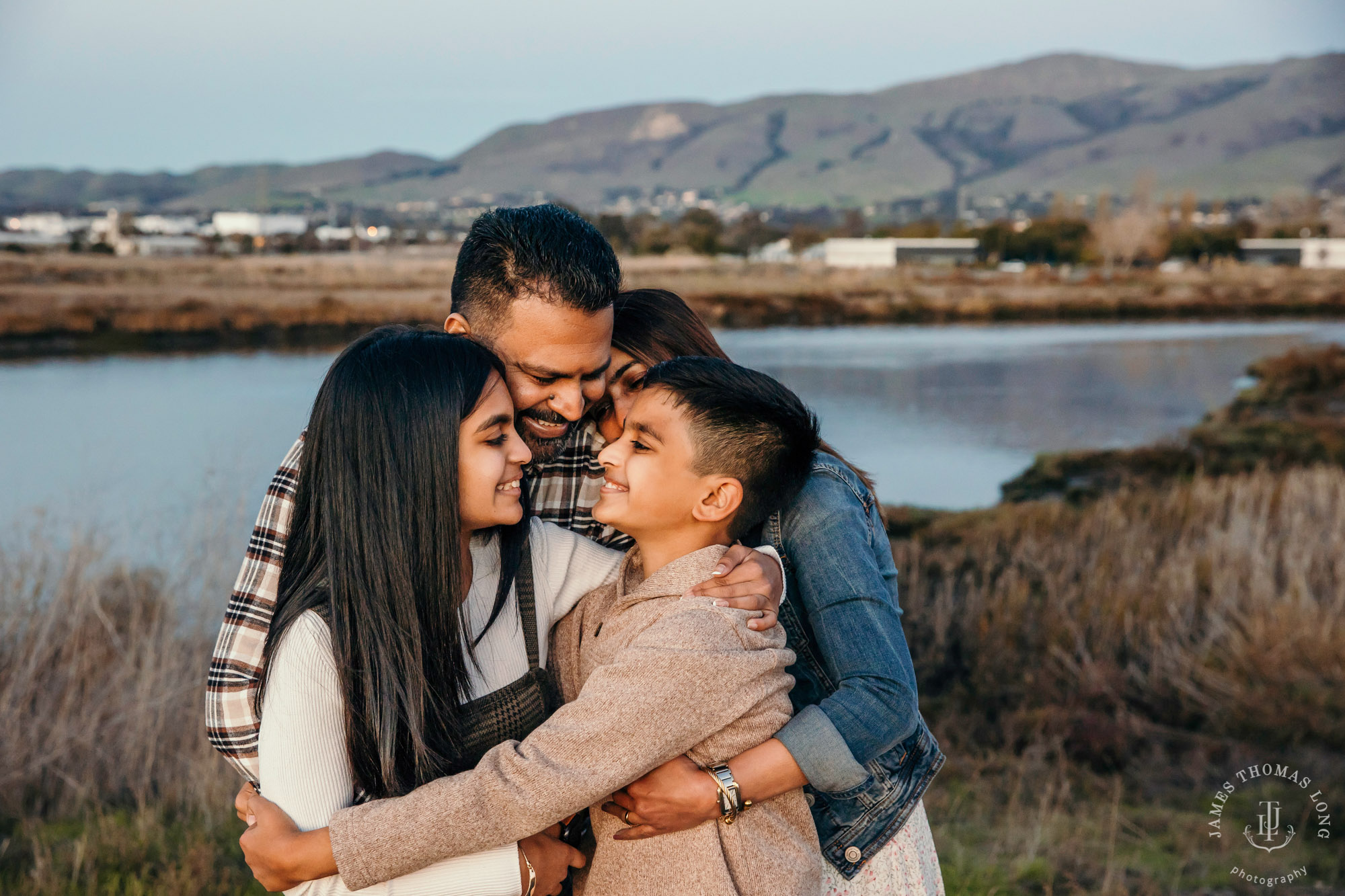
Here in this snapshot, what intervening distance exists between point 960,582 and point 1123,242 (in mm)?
57722

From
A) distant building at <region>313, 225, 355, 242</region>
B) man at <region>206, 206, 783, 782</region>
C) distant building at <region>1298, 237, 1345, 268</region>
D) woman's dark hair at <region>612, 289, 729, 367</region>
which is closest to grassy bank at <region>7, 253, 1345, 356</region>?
distant building at <region>313, 225, 355, 242</region>

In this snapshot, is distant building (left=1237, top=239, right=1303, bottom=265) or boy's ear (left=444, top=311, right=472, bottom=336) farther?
distant building (left=1237, top=239, right=1303, bottom=265)

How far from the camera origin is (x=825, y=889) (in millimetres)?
1825

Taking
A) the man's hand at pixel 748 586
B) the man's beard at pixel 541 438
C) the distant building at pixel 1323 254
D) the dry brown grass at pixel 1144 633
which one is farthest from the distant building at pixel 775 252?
the man's hand at pixel 748 586

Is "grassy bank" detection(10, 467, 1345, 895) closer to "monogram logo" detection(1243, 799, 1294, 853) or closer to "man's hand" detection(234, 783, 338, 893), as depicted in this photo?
"monogram logo" detection(1243, 799, 1294, 853)

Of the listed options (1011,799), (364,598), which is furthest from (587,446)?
(1011,799)

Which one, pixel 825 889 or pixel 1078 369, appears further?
pixel 1078 369

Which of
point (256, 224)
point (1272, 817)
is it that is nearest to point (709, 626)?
point (1272, 817)

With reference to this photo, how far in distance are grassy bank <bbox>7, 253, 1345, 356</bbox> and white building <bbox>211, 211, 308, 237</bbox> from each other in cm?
1134

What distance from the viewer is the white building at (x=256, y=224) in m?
45.8

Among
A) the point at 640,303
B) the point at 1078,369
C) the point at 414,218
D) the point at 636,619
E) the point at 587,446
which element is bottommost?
the point at 1078,369

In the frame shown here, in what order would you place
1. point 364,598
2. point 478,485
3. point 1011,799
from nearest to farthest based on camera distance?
point 364,598, point 478,485, point 1011,799

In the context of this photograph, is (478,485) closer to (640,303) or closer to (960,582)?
(640,303)

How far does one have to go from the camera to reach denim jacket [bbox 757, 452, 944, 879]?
5.35 ft
